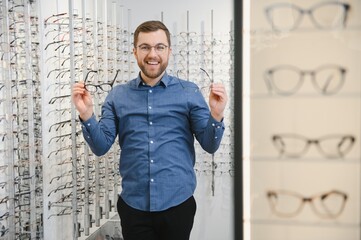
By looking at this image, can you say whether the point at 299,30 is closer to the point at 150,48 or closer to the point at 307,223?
the point at 307,223

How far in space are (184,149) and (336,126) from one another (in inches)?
33.5

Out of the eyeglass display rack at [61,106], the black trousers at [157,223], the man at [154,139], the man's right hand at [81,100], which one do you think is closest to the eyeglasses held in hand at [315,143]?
the man at [154,139]

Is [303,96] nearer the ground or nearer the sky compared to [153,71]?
nearer the ground

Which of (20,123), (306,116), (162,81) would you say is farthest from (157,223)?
(20,123)

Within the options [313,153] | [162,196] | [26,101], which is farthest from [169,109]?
[26,101]

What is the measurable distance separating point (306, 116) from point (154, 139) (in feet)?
2.73

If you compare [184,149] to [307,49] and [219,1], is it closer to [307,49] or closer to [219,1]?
[307,49]

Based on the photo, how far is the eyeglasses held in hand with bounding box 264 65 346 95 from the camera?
1015 mm

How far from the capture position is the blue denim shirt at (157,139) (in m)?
1.73

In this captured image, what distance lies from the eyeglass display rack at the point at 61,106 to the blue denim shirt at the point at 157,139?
51.4 inches

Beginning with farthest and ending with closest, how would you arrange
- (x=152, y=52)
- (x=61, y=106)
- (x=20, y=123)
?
1. (x=61, y=106)
2. (x=20, y=123)
3. (x=152, y=52)

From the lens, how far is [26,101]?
9.73 ft

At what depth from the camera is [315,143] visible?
1.04 metres

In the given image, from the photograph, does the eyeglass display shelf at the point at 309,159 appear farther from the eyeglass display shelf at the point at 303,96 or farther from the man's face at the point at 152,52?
the man's face at the point at 152,52
